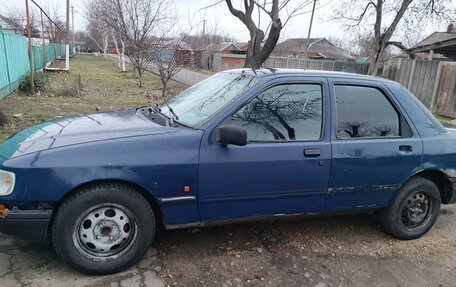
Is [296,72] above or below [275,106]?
above

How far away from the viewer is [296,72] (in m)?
3.72

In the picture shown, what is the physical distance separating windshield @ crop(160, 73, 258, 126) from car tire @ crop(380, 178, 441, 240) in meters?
A: 1.98

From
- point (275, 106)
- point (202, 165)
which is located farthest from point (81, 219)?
point (275, 106)

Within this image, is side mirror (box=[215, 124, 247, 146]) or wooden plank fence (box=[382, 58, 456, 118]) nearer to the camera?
side mirror (box=[215, 124, 247, 146])

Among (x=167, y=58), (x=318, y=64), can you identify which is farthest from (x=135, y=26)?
(x=318, y=64)

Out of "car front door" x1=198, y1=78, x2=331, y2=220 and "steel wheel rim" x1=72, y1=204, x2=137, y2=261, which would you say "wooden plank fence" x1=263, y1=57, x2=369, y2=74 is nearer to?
"car front door" x1=198, y1=78, x2=331, y2=220

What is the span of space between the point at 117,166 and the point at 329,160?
6.06ft

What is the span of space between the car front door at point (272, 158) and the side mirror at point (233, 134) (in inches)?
5.4

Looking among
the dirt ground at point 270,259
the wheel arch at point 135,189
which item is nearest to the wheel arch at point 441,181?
the dirt ground at point 270,259

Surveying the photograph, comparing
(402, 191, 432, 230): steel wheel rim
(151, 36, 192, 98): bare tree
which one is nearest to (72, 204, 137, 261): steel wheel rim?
(402, 191, 432, 230): steel wheel rim

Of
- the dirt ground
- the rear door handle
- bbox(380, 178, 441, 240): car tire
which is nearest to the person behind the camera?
the dirt ground

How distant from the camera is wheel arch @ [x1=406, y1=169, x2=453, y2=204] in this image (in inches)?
163

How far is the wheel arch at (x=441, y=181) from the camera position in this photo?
13.6 feet

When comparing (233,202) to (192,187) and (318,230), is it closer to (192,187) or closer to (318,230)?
(192,187)
